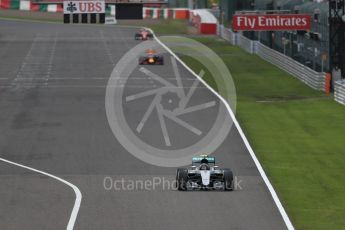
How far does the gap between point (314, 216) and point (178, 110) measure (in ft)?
76.8

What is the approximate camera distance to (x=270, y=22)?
65375mm

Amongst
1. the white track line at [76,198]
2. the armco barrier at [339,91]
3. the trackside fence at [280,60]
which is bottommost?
the white track line at [76,198]

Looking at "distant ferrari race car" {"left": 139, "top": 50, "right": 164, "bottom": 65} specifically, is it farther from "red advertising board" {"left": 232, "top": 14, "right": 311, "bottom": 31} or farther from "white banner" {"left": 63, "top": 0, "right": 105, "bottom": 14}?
"white banner" {"left": 63, "top": 0, "right": 105, "bottom": 14}

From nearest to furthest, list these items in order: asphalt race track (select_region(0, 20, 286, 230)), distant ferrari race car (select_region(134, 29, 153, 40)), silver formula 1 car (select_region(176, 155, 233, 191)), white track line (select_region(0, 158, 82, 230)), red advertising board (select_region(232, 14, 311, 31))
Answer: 1. white track line (select_region(0, 158, 82, 230))
2. asphalt race track (select_region(0, 20, 286, 230))
3. silver formula 1 car (select_region(176, 155, 233, 191))
4. red advertising board (select_region(232, 14, 311, 31))
5. distant ferrari race car (select_region(134, 29, 153, 40))

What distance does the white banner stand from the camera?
56.0 m

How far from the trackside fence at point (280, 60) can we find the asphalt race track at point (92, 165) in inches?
266

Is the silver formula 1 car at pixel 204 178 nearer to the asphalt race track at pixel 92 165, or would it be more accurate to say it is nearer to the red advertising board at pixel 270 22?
the asphalt race track at pixel 92 165

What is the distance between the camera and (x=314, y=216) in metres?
26.8

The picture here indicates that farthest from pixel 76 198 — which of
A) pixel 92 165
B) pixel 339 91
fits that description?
pixel 339 91

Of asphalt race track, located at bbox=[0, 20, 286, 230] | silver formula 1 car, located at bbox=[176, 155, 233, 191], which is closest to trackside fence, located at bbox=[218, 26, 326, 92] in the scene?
asphalt race track, located at bbox=[0, 20, 286, 230]

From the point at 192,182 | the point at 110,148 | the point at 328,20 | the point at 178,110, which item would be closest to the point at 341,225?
the point at 192,182

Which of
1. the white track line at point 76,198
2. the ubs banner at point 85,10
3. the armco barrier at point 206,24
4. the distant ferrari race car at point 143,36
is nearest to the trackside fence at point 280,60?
the armco barrier at point 206,24

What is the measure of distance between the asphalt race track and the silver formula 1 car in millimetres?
263

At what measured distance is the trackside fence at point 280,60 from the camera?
60281 mm
